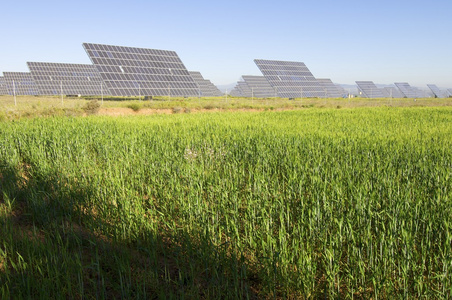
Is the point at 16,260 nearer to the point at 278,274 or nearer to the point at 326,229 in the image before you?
the point at 278,274

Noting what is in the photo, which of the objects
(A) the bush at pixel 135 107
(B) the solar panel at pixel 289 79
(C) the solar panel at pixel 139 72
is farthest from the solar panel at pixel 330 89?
(A) the bush at pixel 135 107

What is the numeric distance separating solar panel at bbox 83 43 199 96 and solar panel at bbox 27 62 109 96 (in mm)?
4608

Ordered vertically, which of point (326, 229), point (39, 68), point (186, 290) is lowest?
point (186, 290)

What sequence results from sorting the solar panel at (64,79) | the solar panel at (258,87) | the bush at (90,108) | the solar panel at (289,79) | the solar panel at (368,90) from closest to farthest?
the bush at (90,108)
the solar panel at (64,79)
the solar panel at (289,79)
the solar panel at (258,87)
the solar panel at (368,90)

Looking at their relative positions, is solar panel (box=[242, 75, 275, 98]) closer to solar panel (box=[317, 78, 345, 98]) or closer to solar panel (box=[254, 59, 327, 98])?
solar panel (box=[254, 59, 327, 98])

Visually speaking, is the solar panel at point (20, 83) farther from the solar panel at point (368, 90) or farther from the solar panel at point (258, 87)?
the solar panel at point (368, 90)

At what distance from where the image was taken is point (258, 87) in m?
43.9

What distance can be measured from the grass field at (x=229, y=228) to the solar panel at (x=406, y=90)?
172ft

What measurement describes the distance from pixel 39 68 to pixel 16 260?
40.0 m

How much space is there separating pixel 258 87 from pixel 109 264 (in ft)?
136

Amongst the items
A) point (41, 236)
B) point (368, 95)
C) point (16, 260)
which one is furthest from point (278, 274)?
point (368, 95)

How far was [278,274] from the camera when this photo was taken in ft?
10.2

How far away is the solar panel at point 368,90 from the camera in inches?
1993

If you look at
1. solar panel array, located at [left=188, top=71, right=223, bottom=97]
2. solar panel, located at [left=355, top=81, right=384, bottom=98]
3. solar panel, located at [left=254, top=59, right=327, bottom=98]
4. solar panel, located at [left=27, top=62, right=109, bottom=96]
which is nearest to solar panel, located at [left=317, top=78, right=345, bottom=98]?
solar panel, located at [left=355, top=81, right=384, bottom=98]
